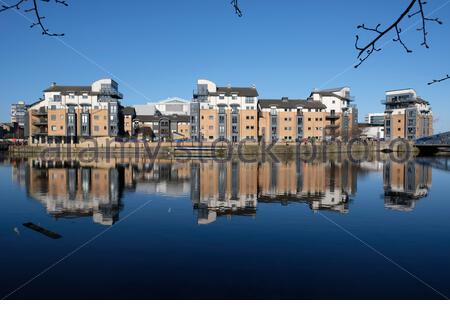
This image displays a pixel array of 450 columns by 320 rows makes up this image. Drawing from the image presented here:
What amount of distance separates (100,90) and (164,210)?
88.7m

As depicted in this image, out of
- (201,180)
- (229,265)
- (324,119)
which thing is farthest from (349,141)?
(229,265)

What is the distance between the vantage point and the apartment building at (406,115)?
11531 cm

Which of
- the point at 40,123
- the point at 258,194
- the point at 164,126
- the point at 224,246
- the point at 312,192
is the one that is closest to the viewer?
the point at 224,246

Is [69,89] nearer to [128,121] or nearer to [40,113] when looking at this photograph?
[40,113]

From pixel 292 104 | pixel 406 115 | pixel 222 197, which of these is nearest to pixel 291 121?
pixel 292 104

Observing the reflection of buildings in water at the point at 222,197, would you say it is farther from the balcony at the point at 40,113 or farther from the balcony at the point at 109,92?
the balcony at the point at 40,113

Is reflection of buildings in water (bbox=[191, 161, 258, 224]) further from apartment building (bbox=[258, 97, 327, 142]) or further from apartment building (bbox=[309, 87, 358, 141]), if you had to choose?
apartment building (bbox=[309, 87, 358, 141])

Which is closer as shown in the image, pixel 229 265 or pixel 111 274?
pixel 111 274

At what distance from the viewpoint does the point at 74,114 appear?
9875 centimetres

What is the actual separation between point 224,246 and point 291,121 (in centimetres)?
9480

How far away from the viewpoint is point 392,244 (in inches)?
541

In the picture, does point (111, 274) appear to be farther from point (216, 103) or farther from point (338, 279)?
point (216, 103)

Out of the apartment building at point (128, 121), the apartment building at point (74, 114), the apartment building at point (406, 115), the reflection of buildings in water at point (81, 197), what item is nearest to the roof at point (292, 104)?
the apartment building at point (406, 115)

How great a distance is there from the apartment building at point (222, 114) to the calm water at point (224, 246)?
242 feet
